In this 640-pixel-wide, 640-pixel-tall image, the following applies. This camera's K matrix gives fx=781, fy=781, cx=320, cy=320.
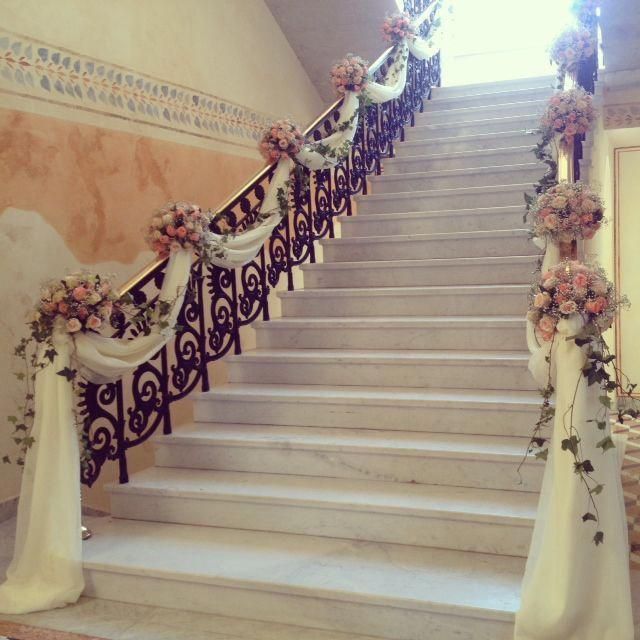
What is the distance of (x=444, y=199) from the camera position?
5.95m

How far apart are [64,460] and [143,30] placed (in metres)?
3.53

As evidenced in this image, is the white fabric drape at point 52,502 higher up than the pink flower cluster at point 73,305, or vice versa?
the pink flower cluster at point 73,305

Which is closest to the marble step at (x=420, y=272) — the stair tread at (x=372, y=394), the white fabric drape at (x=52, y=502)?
the stair tread at (x=372, y=394)

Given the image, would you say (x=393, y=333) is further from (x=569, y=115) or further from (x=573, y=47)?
(x=573, y=47)

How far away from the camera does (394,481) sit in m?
3.69

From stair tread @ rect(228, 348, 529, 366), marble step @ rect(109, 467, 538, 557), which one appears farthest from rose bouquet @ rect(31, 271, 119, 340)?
stair tread @ rect(228, 348, 529, 366)

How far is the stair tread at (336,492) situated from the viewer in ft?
10.9

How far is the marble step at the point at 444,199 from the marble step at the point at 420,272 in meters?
0.76

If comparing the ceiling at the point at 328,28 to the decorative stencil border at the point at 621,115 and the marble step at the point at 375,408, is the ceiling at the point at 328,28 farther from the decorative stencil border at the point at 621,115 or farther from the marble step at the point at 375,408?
the marble step at the point at 375,408

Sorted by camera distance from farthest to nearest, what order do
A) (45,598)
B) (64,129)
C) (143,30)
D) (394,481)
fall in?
(143,30), (64,129), (394,481), (45,598)

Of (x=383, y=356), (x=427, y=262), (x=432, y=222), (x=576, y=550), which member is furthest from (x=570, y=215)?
(x=432, y=222)

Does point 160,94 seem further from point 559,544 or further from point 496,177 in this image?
point 559,544

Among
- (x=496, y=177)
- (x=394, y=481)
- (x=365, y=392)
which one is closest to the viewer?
(x=394, y=481)

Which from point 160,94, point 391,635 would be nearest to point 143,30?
point 160,94
